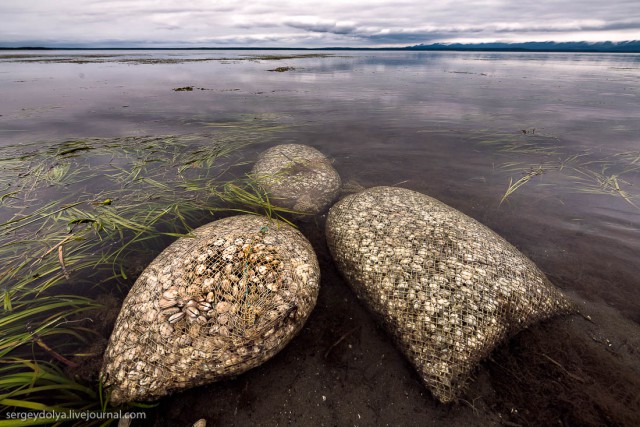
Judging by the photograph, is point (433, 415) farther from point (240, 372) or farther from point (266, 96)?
point (266, 96)

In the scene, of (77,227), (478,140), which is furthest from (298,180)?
(478,140)

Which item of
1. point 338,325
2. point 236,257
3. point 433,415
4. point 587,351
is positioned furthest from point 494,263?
point 236,257

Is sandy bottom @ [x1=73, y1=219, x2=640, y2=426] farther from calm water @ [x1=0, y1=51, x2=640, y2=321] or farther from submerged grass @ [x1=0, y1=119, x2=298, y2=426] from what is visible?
calm water @ [x1=0, y1=51, x2=640, y2=321]

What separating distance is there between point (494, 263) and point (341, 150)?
18.9ft

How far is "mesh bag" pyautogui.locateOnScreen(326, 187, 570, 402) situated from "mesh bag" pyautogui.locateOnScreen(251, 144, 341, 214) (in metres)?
1.55

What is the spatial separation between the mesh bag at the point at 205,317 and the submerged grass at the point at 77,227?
413 millimetres

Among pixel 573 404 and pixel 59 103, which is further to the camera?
pixel 59 103

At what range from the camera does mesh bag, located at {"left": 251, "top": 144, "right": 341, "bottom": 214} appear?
5.19 metres

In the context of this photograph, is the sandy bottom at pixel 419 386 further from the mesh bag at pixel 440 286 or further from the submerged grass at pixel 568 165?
the submerged grass at pixel 568 165

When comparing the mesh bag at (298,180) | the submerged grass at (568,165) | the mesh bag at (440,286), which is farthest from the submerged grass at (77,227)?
the submerged grass at (568,165)

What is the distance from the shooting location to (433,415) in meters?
2.37

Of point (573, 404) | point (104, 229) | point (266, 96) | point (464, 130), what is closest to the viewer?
point (573, 404)

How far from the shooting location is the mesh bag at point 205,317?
8.00ft

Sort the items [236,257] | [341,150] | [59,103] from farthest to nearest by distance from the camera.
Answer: [59,103] < [341,150] < [236,257]
